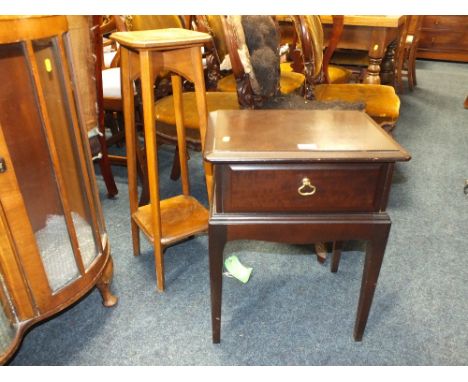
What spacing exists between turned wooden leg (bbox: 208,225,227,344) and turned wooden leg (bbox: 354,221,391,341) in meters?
0.45

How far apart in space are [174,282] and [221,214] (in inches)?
27.1

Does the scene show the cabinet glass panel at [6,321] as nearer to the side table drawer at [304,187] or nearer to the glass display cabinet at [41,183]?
the glass display cabinet at [41,183]

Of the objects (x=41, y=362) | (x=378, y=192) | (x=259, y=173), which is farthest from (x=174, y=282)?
(x=378, y=192)

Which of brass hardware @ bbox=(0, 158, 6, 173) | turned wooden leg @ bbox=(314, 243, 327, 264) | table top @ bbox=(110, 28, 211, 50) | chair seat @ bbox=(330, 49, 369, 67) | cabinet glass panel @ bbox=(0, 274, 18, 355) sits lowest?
turned wooden leg @ bbox=(314, 243, 327, 264)

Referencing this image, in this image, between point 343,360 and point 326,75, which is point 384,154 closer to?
point 343,360

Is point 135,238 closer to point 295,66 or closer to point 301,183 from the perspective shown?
point 301,183

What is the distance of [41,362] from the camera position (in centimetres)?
133

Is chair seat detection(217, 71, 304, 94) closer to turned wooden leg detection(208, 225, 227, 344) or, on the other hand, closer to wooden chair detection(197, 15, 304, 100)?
wooden chair detection(197, 15, 304, 100)

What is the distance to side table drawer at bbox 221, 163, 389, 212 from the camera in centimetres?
105

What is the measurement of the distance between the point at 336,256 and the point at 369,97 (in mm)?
985

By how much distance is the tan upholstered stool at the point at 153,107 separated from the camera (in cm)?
130

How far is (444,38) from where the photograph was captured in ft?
18.8

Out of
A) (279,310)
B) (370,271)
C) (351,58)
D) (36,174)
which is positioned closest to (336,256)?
(279,310)

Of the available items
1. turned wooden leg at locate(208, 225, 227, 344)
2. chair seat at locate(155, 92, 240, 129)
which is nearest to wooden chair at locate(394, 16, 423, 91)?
chair seat at locate(155, 92, 240, 129)
